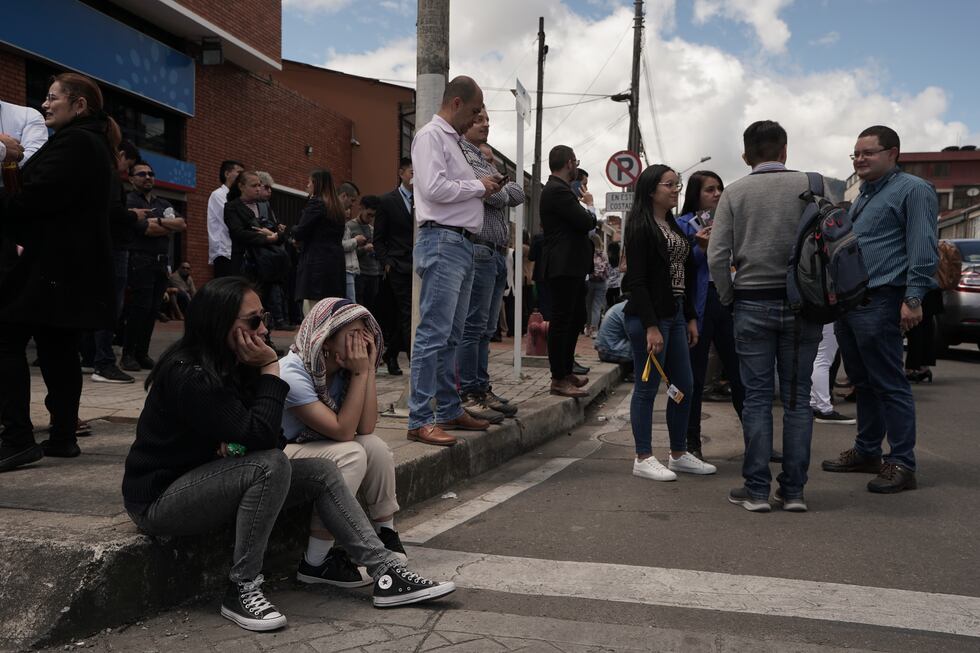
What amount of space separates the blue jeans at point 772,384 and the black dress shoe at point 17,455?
131 inches

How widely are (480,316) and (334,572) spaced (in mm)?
2687

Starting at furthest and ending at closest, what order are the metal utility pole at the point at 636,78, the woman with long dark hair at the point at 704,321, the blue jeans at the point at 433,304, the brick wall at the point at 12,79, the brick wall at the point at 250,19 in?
the metal utility pole at the point at 636,78 → the brick wall at the point at 250,19 → the brick wall at the point at 12,79 → the woman with long dark hair at the point at 704,321 → the blue jeans at the point at 433,304

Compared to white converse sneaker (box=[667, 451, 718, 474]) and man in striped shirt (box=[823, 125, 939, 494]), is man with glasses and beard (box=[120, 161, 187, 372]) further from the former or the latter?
man in striped shirt (box=[823, 125, 939, 494])

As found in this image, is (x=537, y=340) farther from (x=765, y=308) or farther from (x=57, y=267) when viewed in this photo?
(x=57, y=267)

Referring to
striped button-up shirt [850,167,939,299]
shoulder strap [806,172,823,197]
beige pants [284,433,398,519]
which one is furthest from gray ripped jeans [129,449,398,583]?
striped button-up shirt [850,167,939,299]

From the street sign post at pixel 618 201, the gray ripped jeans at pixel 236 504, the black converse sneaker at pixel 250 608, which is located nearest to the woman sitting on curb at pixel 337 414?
the gray ripped jeans at pixel 236 504

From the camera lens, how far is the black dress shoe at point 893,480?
463cm

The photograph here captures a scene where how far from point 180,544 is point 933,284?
151 inches

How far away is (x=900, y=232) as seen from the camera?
15.8ft

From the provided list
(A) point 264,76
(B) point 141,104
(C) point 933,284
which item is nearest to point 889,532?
(C) point 933,284

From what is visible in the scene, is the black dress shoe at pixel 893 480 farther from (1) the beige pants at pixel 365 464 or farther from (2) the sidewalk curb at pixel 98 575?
(2) the sidewalk curb at pixel 98 575

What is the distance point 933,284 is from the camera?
456 cm

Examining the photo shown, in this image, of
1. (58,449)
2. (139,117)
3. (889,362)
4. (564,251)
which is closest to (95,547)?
(58,449)

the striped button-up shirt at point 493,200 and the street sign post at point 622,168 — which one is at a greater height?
the street sign post at point 622,168
